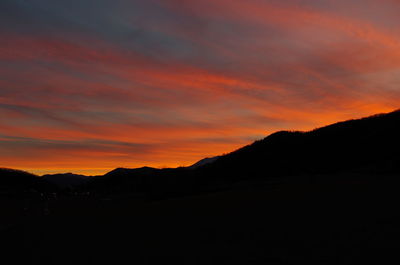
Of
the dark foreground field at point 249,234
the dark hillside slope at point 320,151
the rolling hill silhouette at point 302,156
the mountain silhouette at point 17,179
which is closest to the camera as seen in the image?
the dark foreground field at point 249,234

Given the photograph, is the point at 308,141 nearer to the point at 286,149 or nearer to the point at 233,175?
the point at 286,149

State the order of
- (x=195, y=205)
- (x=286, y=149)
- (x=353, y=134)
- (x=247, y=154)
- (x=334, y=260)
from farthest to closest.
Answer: (x=247, y=154), (x=286, y=149), (x=353, y=134), (x=195, y=205), (x=334, y=260)

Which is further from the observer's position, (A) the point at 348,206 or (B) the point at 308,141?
(B) the point at 308,141

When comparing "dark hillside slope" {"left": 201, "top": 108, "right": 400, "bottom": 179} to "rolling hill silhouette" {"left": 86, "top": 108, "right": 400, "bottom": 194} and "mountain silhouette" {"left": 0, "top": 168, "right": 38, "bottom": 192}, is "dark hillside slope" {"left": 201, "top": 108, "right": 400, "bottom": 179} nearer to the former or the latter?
"rolling hill silhouette" {"left": 86, "top": 108, "right": 400, "bottom": 194}

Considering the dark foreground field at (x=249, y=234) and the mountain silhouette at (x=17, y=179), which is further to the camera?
the mountain silhouette at (x=17, y=179)

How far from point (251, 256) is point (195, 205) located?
4701 mm

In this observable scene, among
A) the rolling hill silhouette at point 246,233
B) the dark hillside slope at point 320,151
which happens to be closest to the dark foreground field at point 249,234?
the rolling hill silhouette at point 246,233

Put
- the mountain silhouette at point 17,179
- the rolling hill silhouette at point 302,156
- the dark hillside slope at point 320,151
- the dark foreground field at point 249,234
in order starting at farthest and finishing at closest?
the mountain silhouette at point 17,179 → the dark hillside slope at point 320,151 → the rolling hill silhouette at point 302,156 → the dark foreground field at point 249,234

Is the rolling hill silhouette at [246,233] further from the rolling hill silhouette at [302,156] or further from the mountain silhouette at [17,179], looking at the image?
the mountain silhouette at [17,179]

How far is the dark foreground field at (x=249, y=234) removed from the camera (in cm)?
446

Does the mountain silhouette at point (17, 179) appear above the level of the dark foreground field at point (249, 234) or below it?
above

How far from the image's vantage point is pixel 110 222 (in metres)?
8.68

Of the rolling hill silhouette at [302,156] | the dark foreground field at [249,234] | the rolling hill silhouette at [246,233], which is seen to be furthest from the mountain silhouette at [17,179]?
the dark foreground field at [249,234]

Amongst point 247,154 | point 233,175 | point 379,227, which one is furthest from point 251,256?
point 247,154
